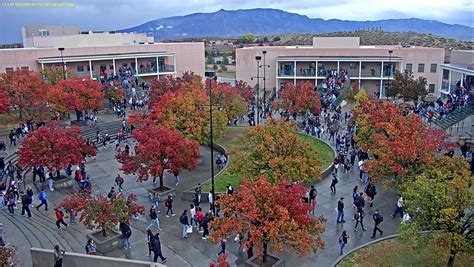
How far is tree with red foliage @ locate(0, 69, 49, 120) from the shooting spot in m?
32.6

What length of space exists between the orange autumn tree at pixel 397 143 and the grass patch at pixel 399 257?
A: 12.8 ft

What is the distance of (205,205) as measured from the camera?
2112 centimetres

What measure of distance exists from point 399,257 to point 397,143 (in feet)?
17.9

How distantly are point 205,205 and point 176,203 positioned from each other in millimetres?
1574

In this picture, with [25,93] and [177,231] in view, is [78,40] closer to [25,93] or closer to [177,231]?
[25,93]

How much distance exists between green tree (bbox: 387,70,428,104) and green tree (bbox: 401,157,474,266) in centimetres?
2709

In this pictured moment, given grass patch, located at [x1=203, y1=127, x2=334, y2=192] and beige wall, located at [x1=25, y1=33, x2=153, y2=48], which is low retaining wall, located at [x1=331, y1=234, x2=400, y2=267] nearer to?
grass patch, located at [x1=203, y1=127, x2=334, y2=192]

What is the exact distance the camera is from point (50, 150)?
22.3 m

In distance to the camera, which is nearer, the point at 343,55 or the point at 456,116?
the point at 456,116

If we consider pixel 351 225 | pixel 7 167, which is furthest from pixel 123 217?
pixel 7 167

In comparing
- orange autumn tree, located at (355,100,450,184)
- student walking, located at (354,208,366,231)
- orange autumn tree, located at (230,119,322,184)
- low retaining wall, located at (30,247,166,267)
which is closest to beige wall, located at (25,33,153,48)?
orange autumn tree, located at (230,119,322,184)

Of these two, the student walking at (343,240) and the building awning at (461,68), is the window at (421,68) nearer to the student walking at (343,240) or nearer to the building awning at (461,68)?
the building awning at (461,68)

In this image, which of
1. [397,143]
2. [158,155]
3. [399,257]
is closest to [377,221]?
[399,257]

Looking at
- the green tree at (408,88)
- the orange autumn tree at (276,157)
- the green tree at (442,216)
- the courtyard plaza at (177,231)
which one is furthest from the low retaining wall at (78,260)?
the green tree at (408,88)
